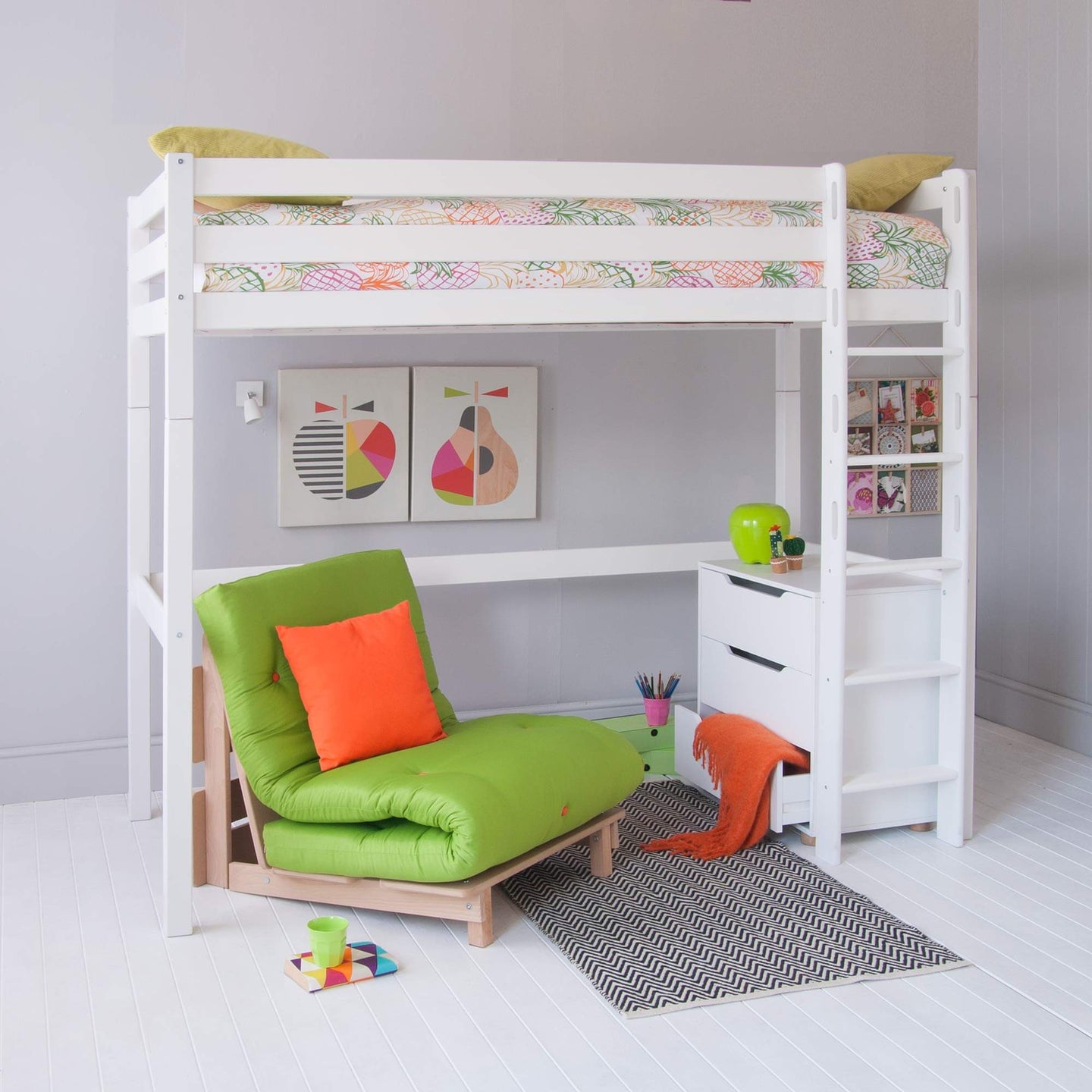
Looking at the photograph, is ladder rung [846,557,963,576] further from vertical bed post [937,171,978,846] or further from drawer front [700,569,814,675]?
drawer front [700,569,814,675]

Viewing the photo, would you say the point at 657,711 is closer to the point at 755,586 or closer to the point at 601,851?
the point at 755,586

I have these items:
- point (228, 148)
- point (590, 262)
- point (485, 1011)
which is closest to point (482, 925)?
point (485, 1011)

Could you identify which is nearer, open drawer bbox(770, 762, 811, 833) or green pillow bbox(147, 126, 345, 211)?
green pillow bbox(147, 126, 345, 211)

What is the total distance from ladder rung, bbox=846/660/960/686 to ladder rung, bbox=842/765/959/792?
24cm

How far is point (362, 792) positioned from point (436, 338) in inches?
63.8

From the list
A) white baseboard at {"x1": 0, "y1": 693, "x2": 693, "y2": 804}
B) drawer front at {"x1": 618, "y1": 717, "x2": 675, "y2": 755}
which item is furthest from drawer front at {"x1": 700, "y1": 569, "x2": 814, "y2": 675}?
white baseboard at {"x1": 0, "y1": 693, "x2": 693, "y2": 804}

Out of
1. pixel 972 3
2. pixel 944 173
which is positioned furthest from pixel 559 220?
pixel 972 3

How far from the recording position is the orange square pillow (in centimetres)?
284

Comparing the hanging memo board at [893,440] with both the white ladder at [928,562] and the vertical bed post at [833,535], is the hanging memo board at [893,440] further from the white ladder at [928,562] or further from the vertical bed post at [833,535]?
the vertical bed post at [833,535]

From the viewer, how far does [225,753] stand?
9.50 ft

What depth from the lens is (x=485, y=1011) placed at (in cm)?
231

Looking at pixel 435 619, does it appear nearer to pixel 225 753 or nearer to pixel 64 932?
pixel 225 753

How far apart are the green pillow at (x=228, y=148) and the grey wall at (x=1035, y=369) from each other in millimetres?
2490

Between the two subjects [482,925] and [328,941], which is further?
[482,925]
